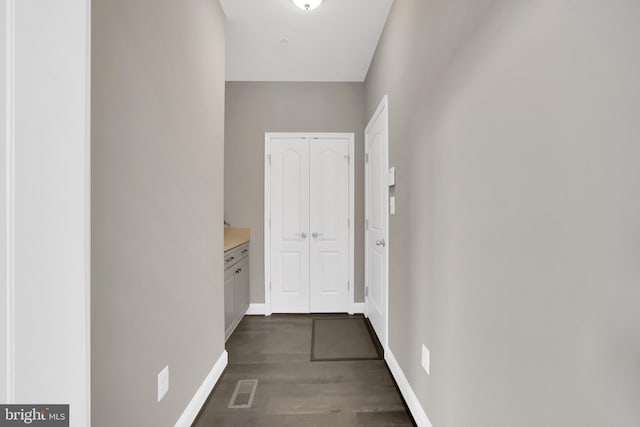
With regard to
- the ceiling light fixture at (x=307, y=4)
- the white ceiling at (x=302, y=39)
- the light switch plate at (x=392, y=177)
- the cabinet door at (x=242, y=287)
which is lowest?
the cabinet door at (x=242, y=287)

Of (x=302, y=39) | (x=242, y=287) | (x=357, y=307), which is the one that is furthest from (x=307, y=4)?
(x=357, y=307)

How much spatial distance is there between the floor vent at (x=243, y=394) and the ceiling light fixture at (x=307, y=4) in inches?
109

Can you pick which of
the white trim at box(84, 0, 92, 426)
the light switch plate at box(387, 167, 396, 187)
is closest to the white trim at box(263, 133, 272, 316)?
the light switch plate at box(387, 167, 396, 187)

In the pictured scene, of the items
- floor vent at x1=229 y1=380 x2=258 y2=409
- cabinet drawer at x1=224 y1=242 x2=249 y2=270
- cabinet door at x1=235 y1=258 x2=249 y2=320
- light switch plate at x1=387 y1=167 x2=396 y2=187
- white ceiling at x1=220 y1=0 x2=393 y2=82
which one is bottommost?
floor vent at x1=229 y1=380 x2=258 y2=409

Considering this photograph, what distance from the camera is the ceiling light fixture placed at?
233 centimetres

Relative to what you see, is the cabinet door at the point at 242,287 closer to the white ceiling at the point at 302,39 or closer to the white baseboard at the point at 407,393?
the white baseboard at the point at 407,393

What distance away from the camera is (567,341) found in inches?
31.1

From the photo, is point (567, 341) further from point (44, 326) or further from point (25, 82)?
point (25, 82)

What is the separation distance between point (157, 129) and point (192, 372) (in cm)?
138

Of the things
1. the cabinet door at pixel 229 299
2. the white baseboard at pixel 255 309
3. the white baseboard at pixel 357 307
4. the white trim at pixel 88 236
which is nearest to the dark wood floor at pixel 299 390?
the cabinet door at pixel 229 299

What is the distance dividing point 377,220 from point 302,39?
1.82 m

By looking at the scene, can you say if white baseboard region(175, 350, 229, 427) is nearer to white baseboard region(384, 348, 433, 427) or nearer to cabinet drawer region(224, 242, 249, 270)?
cabinet drawer region(224, 242, 249, 270)

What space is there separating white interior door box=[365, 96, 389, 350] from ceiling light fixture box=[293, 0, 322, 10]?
2.91ft

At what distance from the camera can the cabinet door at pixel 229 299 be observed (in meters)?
2.88
